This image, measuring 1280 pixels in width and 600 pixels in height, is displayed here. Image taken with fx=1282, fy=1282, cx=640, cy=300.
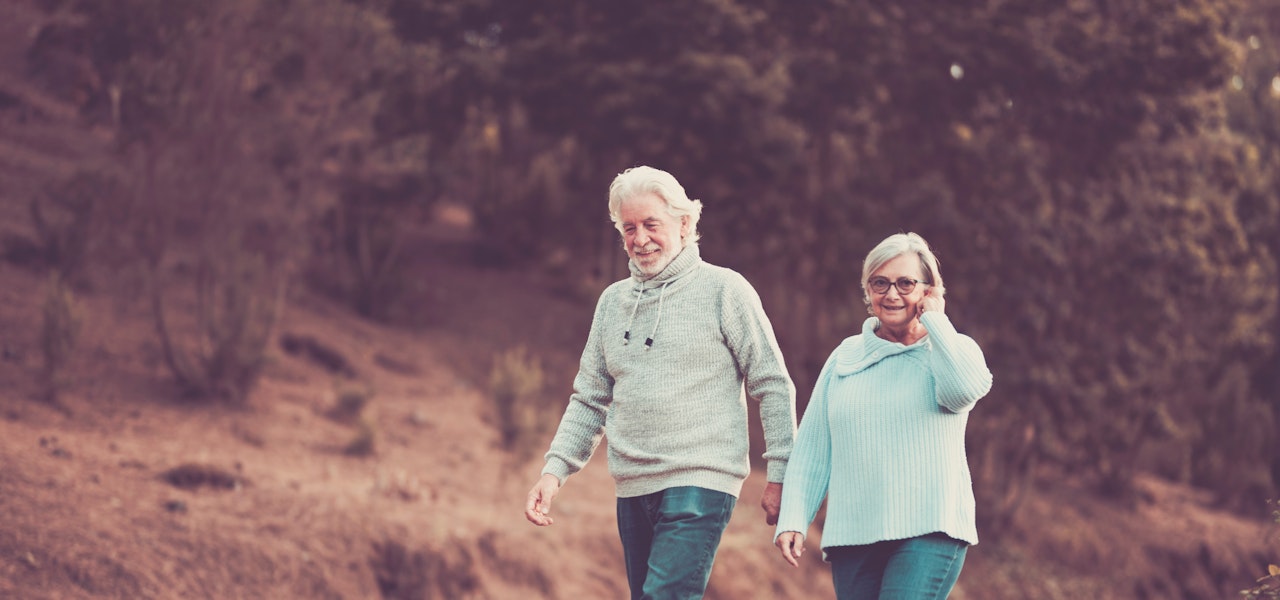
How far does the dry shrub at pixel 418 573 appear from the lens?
29.9ft

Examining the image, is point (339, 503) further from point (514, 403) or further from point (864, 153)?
point (864, 153)

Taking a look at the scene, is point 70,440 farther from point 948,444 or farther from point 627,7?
point 627,7

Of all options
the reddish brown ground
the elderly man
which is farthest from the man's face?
the reddish brown ground

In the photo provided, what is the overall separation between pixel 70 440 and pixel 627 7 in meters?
8.61

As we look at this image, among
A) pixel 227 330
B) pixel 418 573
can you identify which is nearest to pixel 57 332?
pixel 227 330

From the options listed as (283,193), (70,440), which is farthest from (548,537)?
(283,193)

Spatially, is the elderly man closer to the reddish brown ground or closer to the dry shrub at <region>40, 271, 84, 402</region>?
the reddish brown ground

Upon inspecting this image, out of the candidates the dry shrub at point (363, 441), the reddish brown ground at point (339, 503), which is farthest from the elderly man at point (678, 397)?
the dry shrub at point (363, 441)

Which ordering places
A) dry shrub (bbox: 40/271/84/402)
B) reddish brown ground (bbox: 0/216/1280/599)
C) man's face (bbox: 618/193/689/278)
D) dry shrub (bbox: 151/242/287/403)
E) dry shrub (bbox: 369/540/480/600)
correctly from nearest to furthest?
man's face (bbox: 618/193/689/278) → reddish brown ground (bbox: 0/216/1280/599) → dry shrub (bbox: 369/540/480/600) → dry shrub (bbox: 40/271/84/402) → dry shrub (bbox: 151/242/287/403)

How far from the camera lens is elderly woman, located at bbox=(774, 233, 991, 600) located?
11.8 ft

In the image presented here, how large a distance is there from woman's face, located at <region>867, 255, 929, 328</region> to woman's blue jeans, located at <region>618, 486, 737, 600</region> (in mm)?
747

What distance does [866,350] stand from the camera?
3.90 m

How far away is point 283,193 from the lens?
1266 cm

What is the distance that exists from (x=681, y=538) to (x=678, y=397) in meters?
0.43
